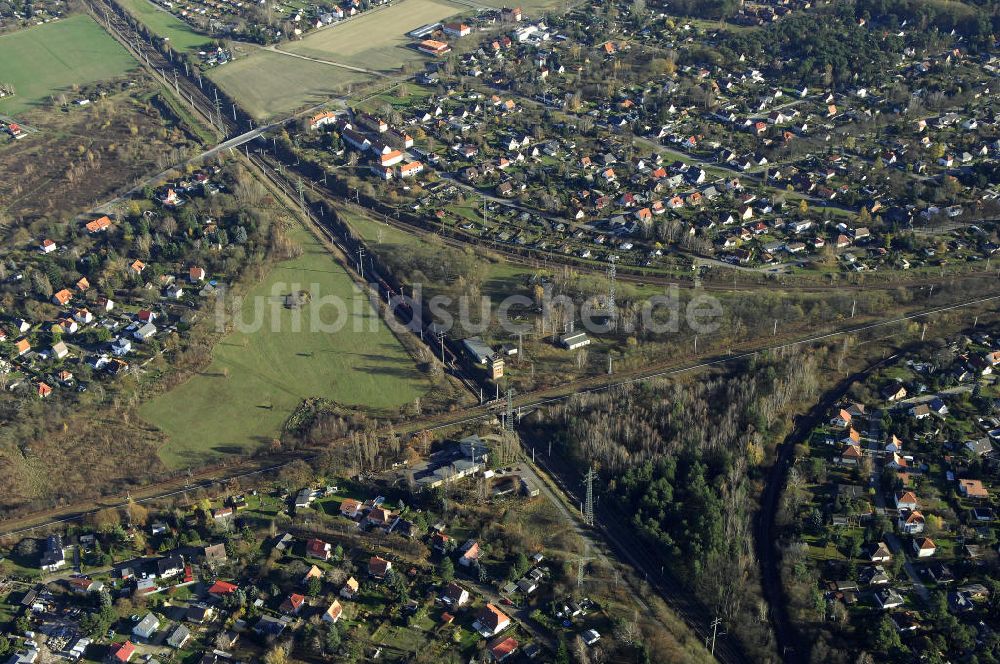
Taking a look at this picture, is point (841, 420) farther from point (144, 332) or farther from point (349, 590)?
point (144, 332)

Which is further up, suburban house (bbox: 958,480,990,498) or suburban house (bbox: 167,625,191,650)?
suburban house (bbox: 958,480,990,498)

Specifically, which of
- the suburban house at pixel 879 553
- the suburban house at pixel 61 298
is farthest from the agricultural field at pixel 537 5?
the suburban house at pixel 879 553

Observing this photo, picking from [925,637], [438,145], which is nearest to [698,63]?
[438,145]

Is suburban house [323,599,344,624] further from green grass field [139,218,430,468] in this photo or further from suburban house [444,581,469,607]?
green grass field [139,218,430,468]

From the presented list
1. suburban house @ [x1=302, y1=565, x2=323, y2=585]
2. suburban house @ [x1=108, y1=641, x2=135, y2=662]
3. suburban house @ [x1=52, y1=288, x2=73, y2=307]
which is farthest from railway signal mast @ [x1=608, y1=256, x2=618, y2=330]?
suburban house @ [x1=52, y1=288, x2=73, y2=307]

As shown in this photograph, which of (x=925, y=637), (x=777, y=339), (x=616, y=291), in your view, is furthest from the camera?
(x=616, y=291)

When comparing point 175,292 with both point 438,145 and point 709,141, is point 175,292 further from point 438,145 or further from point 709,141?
point 709,141
